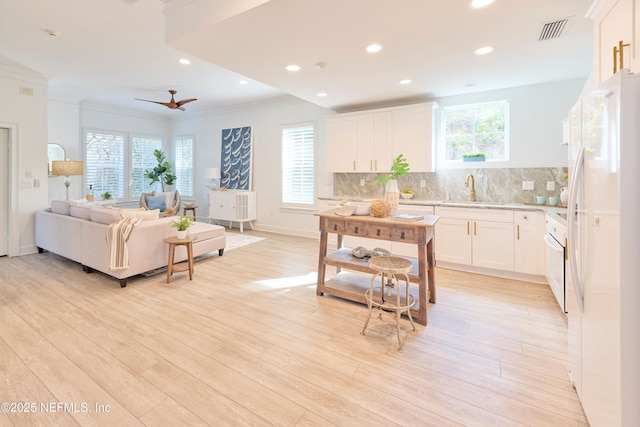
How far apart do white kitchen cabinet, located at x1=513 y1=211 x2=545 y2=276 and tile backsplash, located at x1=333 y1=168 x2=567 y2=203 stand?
0.77 m

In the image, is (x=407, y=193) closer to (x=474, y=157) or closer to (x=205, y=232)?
(x=474, y=157)

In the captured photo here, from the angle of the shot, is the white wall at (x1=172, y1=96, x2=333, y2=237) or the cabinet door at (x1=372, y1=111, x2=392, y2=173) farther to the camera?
the white wall at (x1=172, y1=96, x2=333, y2=237)

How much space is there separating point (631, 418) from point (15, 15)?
5.79 meters

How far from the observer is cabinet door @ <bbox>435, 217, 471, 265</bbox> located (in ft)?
13.5

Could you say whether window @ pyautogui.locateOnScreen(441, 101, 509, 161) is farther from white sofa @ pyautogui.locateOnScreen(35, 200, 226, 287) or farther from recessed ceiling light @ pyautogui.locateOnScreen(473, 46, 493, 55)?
white sofa @ pyautogui.locateOnScreen(35, 200, 226, 287)

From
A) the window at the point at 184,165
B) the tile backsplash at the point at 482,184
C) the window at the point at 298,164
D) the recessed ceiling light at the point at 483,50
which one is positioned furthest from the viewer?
the window at the point at 184,165

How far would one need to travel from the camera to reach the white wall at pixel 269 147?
6223mm

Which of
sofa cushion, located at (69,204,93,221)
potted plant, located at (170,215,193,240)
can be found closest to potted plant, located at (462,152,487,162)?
potted plant, located at (170,215,193,240)

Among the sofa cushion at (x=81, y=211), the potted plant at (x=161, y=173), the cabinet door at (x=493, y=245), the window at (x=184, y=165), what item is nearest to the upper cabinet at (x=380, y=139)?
the cabinet door at (x=493, y=245)

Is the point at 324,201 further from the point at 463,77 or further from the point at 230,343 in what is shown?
the point at 230,343

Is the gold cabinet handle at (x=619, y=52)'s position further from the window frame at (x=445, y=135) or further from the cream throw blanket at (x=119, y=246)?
the cream throw blanket at (x=119, y=246)

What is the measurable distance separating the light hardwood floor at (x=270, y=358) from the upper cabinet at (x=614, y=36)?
204 centimetres

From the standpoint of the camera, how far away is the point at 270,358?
2.14 meters

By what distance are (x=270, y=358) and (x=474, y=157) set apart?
411 cm
